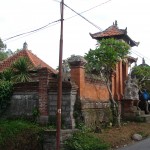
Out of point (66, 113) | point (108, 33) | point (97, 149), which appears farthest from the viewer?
point (108, 33)

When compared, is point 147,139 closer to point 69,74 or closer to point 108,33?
point 69,74

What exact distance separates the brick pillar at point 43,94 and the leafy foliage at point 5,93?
174 centimetres

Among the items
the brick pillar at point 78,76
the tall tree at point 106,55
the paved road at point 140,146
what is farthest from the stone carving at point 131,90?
the brick pillar at point 78,76

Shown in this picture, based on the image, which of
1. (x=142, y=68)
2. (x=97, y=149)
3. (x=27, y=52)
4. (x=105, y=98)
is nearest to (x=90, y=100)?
(x=105, y=98)

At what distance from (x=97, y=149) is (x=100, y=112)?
504 cm

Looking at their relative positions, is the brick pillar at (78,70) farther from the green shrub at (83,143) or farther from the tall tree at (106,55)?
the green shrub at (83,143)

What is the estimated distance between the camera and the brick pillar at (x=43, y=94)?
1536cm

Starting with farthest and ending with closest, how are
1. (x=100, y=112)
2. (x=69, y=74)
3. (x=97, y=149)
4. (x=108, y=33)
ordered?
(x=108, y=33), (x=100, y=112), (x=69, y=74), (x=97, y=149)

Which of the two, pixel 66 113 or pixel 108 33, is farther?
pixel 108 33

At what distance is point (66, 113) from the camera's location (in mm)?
15023

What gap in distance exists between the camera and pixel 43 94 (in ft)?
50.8

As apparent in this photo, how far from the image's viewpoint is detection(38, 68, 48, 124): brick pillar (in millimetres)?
15359

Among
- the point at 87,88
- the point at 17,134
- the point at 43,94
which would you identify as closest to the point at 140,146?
the point at 87,88

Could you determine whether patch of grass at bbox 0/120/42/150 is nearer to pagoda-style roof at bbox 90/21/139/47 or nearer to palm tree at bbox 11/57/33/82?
palm tree at bbox 11/57/33/82
